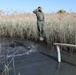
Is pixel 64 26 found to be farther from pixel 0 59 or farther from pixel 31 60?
pixel 0 59

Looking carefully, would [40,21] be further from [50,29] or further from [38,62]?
[38,62]

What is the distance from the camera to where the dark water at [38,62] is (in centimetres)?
841

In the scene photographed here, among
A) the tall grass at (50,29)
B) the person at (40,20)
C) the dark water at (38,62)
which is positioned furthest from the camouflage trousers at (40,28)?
the dark water at (38,62)

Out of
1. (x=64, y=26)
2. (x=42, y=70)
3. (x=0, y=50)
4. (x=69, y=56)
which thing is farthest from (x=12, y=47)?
(x=42, y=70)

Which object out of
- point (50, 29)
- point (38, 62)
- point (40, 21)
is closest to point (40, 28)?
point (40, 21)

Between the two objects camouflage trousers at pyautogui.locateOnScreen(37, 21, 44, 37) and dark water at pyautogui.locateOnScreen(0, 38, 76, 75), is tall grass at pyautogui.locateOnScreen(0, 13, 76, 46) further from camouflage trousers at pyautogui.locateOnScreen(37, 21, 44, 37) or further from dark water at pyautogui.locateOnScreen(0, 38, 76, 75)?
dark water at pyautogui.locateOnScreen(0, 38, 76, 75)

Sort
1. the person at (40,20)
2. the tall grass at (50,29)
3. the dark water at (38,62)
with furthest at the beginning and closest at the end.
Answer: the person at (40,20) < the tall grass at (50,29) < the dark water at (38,62)

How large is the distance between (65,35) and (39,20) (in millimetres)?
2460

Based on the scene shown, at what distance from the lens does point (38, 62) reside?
9.82m

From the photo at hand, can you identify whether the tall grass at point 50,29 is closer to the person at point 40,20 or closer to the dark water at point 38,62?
the person at point 40,20

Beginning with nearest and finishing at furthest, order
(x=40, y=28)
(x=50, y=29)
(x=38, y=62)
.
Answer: (x=38, y=62)
(x=50, y=29)
(x=40, y=28)

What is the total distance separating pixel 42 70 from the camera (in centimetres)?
859

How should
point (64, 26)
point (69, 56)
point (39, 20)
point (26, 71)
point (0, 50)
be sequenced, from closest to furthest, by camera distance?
point (26, 71), point (69, 56), point (0, 50), point (64, 26), point (39, 20)

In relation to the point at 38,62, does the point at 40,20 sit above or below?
above
